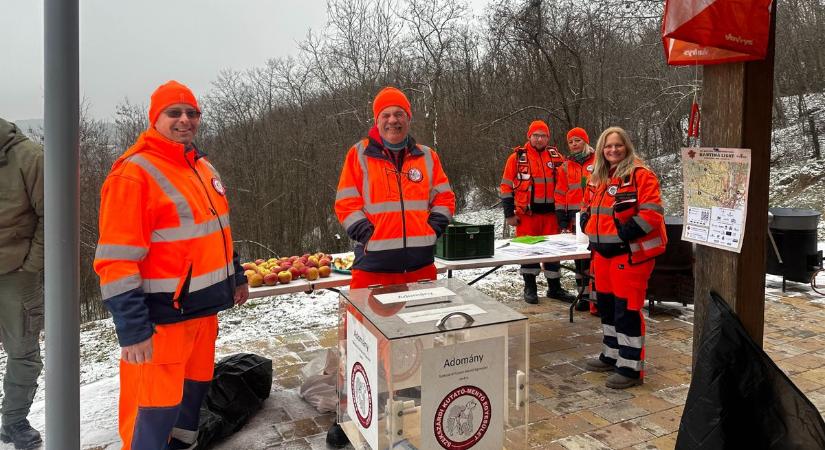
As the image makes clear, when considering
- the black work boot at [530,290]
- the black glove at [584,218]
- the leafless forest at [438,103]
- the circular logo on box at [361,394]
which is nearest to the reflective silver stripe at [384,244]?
the circular logo on box at [361,394]

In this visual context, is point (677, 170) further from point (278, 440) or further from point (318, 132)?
point (278, 440)

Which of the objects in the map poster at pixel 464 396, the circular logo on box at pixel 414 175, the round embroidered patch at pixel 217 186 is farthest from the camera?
the circular logo on box at pixel 414 175

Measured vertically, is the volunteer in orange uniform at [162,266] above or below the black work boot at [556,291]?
above

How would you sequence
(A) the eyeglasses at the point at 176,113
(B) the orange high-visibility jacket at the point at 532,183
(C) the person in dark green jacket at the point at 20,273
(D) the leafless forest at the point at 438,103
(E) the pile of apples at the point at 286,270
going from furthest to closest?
(D) the leafless forest at the point at 438,103 → (B) the orange high-visibility jacket at the point at 532,183 → (E) the pile of apples at the point at 286,270 → (C) the person in dark green jacket at the point at 20,273 → (A) the eyeglasses at the point at 176,113

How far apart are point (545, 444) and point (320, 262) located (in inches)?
86.6

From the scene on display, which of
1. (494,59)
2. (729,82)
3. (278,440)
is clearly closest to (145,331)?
(278,440)

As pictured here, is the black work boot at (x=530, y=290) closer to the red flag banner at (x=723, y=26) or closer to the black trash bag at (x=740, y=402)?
the black trash bag at (x=740, y=402)

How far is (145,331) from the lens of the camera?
2461mm

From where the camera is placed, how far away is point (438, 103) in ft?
49.4

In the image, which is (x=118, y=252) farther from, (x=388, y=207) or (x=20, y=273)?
(x=388, y=207)

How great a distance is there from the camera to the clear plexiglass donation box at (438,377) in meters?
1.59

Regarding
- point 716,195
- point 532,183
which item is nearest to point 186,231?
point 716,195

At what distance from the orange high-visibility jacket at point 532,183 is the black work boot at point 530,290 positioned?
799mm

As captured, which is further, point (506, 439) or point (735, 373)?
point (735, 373)
